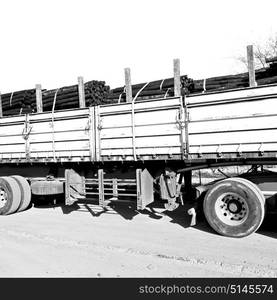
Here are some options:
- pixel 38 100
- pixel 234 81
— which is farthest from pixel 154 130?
pixel 38 100

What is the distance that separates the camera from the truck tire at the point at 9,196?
841 centimetres

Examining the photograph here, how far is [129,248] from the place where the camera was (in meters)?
5.61

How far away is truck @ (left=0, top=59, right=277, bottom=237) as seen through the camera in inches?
238

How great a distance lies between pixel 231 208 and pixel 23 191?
5347mm

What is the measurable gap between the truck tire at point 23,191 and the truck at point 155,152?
1.0 inches

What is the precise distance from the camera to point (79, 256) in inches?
206

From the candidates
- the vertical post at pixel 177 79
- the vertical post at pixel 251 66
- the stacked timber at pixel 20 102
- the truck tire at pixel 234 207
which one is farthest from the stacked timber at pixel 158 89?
the stacked timber at pixel 20 102

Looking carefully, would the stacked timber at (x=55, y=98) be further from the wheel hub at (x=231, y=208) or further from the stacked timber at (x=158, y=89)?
the wheel hub at (x=231, y=208)

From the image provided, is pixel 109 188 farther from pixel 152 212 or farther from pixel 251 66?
pixel 251 66

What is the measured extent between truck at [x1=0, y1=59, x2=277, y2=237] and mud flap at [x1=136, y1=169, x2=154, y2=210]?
2cm

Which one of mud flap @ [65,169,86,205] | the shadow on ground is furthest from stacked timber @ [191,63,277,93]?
mud flap @ [65,169,86,205]

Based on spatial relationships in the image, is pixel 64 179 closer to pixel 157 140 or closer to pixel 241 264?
pixel 157 140
